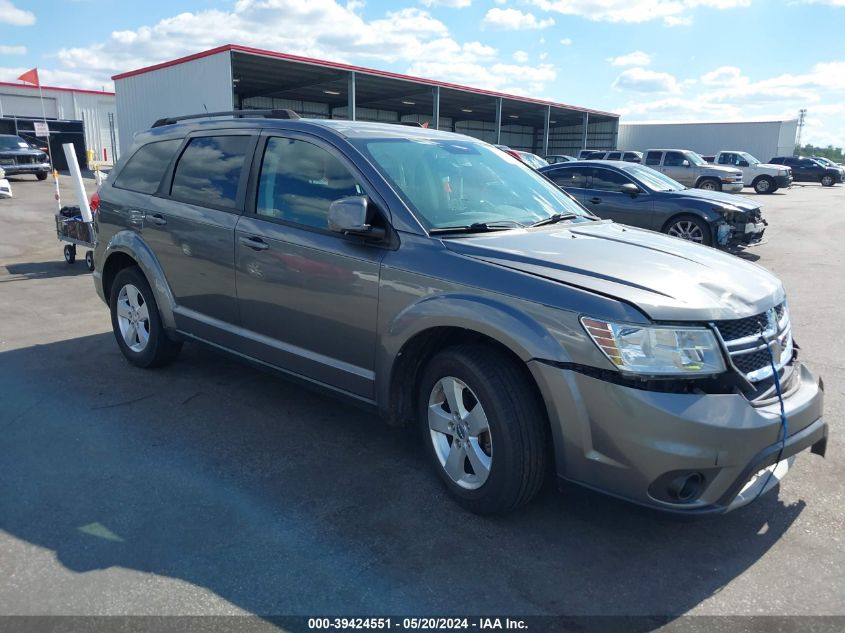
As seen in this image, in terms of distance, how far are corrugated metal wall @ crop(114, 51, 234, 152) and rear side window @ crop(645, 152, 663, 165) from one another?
51.9 feet

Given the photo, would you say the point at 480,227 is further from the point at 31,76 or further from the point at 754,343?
the point at 31,76

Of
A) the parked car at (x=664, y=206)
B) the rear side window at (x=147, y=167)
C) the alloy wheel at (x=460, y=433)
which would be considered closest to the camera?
the alloy wheel at (x=460, y=433)

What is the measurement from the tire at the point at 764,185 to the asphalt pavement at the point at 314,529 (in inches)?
1237

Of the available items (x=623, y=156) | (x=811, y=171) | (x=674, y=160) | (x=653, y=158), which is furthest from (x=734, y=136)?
(x=674, y=160)

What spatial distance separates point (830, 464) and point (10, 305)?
25.5 ft

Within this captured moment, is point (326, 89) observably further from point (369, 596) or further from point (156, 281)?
point (369, 596)

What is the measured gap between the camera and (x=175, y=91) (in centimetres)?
2595

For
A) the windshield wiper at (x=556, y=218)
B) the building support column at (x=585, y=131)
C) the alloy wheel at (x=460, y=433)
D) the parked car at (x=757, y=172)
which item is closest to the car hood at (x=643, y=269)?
the windshield wiper at (x=556, y=218)

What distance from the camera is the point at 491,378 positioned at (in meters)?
3.01

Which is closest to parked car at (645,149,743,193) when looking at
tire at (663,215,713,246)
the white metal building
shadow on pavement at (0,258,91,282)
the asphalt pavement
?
tire at (663,215,713,246)

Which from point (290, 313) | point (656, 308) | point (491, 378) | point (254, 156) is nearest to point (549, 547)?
point (491, 378)

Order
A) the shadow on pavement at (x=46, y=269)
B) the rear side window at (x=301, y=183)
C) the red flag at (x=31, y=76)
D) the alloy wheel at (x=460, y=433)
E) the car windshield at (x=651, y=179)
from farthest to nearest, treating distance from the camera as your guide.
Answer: the red flag at (x=31, y=76), the car windshield at (x=651, y=179), the shadow on pavement at (x=46, y=269), the rear side window at (x=301, y=183), the alloy wheel at (x=460, y=433)

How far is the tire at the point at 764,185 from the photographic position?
1268 inches

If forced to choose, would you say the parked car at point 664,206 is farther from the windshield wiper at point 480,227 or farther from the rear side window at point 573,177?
the windshield wiper at point 480,227
